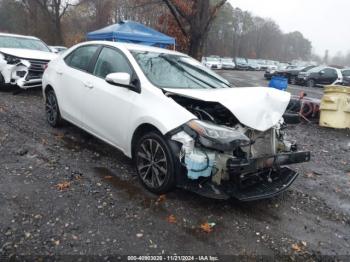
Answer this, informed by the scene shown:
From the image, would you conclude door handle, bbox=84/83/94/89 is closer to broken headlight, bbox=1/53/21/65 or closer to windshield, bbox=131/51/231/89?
windshield, bbox=131/51/231/89

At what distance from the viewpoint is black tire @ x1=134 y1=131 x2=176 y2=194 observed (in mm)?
3666

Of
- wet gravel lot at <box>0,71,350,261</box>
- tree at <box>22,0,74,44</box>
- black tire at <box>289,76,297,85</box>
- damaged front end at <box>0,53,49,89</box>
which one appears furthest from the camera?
tree at <box>22,0,74,44</box>

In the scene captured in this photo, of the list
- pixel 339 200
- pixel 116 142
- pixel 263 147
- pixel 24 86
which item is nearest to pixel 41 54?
pixel 24 86

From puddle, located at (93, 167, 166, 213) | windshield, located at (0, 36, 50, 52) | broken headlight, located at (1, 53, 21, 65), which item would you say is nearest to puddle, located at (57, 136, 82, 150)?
puddle, located at (93, 167, 166, 213)

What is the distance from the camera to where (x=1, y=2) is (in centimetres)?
5041

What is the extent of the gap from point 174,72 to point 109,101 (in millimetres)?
945

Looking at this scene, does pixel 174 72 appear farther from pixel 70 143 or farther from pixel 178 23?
pixel 178 23

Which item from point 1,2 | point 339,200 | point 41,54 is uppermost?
point 1,2

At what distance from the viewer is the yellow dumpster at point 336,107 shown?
27.8 ft

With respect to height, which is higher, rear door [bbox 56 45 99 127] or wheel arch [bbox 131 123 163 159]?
rear door [bbox 56 45 99 127]

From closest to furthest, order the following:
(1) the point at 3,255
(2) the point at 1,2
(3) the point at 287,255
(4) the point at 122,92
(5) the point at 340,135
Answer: (1) the point at 3,255
(3) the point at 287,255
(4) the point at 122,92
(5) the point at 340,135
(2) the point at 1,2

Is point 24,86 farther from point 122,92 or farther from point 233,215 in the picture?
point 233,215

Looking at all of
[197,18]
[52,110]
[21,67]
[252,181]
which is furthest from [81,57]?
[197,18]

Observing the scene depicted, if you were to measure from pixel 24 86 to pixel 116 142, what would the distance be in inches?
225
